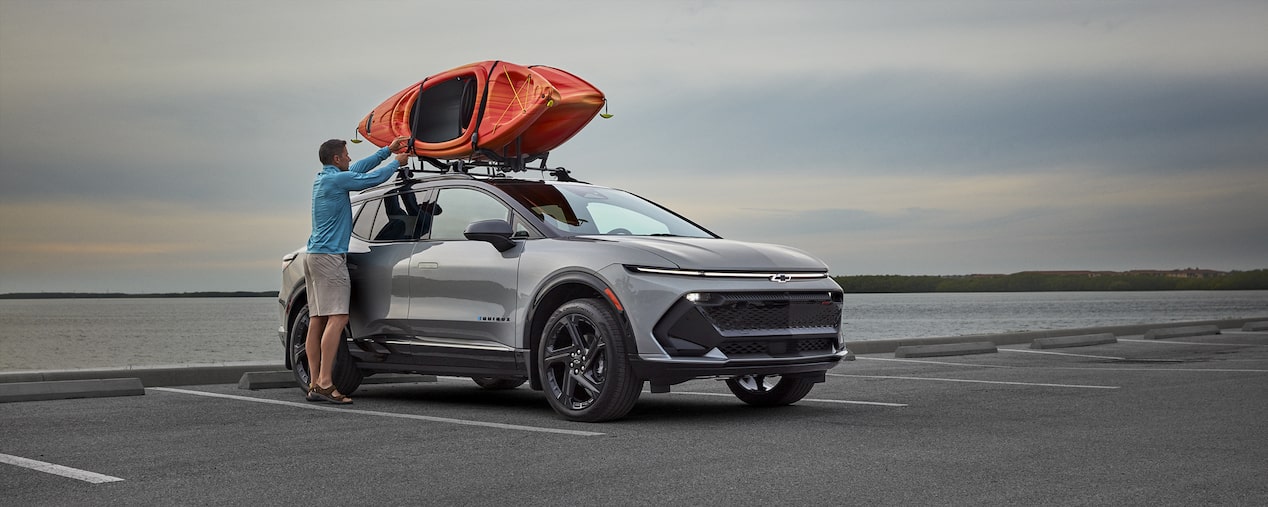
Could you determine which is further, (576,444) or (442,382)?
(442,382)

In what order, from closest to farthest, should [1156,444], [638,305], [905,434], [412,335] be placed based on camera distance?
[1156,444]
[905,434]
[638,305]
[412,335]

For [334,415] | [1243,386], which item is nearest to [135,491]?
[334,415]

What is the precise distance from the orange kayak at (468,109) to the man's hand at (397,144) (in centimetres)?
8

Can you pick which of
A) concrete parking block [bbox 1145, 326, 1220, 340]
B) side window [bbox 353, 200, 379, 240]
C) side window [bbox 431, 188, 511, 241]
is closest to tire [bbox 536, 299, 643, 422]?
side window [bbox 431, 188, 511, 241]

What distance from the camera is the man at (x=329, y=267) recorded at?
29.0 ft

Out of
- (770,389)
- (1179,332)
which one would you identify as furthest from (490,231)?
(1179,332)

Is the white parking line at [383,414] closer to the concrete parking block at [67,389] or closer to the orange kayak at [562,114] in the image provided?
the concrete parking block at [67,389]

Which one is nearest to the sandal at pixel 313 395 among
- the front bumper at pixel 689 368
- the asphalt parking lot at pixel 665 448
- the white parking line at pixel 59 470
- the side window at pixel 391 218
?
the asphalt parking lot at pixel 665 448

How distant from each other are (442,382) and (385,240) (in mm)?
2732

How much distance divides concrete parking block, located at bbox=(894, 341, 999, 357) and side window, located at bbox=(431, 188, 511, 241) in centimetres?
816

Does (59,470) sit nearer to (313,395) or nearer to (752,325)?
(313,395)

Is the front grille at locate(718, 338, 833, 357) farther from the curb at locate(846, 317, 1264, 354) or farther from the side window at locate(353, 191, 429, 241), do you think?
the curb at locate(846, 317, 1264, 354)

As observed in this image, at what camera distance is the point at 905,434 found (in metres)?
6.57

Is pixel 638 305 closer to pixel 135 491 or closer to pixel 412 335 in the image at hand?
pixel 412 335
